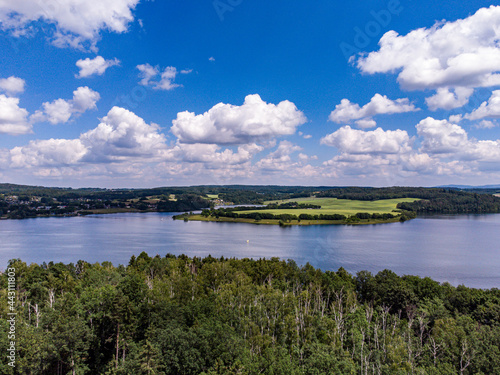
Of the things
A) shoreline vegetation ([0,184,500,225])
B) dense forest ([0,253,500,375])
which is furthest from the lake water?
shoreline vegetation ([0,184,500,225])

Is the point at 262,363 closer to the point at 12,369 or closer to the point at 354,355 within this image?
the point at 354,355

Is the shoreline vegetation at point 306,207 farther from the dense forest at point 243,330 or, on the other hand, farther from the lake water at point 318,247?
the dense forest at point 243,330

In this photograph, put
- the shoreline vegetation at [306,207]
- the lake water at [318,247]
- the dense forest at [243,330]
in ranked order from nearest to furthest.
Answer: the dense forest at [243,330] → the lake water at [318,247] → the shoreline vegetation at [306,207]

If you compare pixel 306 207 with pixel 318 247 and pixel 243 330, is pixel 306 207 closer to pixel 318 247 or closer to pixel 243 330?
pixel 318 247

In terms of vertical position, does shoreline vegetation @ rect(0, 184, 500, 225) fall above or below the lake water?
above

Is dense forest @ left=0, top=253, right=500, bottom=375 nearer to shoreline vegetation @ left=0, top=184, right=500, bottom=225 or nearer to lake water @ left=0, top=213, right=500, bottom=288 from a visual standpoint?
lake water @ left=0, top=213, right=500, bottom=288

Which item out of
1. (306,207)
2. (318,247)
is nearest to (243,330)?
(318,247)

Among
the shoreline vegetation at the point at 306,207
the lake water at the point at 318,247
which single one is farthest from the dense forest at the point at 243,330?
the shoreline vegetation at the point at 306,207
